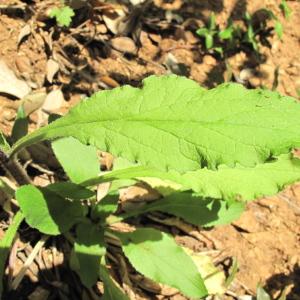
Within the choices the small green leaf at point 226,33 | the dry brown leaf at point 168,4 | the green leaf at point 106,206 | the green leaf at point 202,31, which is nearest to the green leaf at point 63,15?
the dry brown leaf at point 168,4

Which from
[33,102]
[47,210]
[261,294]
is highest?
[33,102]

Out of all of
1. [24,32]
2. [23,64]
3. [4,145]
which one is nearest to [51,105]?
[23,64]

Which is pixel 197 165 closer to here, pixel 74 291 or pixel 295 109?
pixel 295 109

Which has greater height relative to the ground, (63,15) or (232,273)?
(63,15)

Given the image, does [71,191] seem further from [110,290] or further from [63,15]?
[63,15]

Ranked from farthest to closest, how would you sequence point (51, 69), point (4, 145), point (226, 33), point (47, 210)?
point (226, 33)
point (51, 69)
point (47, 210)
point (4, 145)

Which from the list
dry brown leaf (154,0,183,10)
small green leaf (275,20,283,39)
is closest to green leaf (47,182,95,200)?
dry brown leaf (154,0,183,10)
